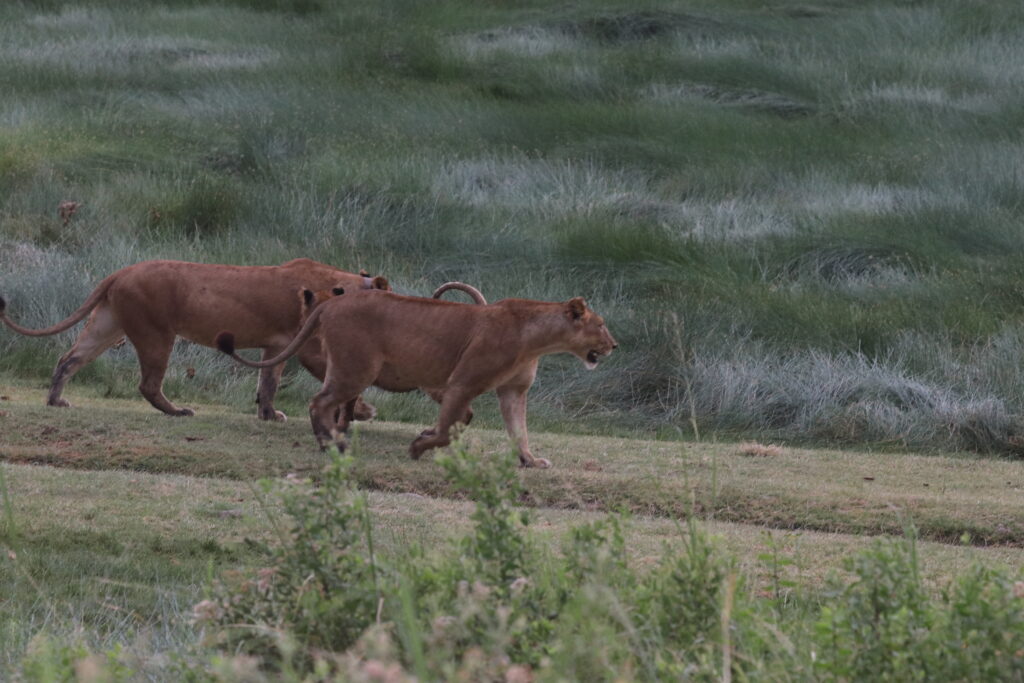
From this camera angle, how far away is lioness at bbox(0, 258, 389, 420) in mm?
10305

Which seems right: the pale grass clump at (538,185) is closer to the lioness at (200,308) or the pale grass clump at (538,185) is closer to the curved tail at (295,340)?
the lioness at (200,308)

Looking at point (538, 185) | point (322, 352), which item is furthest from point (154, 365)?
point (538, 185)

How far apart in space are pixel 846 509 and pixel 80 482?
145 inches

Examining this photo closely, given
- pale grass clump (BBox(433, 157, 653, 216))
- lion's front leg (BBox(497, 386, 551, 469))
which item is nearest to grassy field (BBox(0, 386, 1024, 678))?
lion's front leg (BBox(497, 386, 551, 469))

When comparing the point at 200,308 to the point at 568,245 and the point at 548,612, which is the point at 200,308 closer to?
the point at 568,245

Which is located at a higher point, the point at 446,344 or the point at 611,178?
the point at 446,344

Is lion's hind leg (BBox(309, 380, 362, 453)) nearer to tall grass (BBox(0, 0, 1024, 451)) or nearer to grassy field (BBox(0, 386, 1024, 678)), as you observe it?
grassy field (BBox(0, 386, 1024, 678))

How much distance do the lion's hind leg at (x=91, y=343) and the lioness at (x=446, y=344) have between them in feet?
6.74

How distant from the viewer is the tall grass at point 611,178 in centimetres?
1315

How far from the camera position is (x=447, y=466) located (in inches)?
172

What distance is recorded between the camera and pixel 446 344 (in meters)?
9.07

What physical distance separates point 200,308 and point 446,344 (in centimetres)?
207

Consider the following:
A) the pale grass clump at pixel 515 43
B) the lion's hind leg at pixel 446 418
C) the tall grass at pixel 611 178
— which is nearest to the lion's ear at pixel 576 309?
the lion's hind leg at pixel 446 418

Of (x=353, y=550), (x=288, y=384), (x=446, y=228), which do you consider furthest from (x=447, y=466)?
(x=446, y=228)
